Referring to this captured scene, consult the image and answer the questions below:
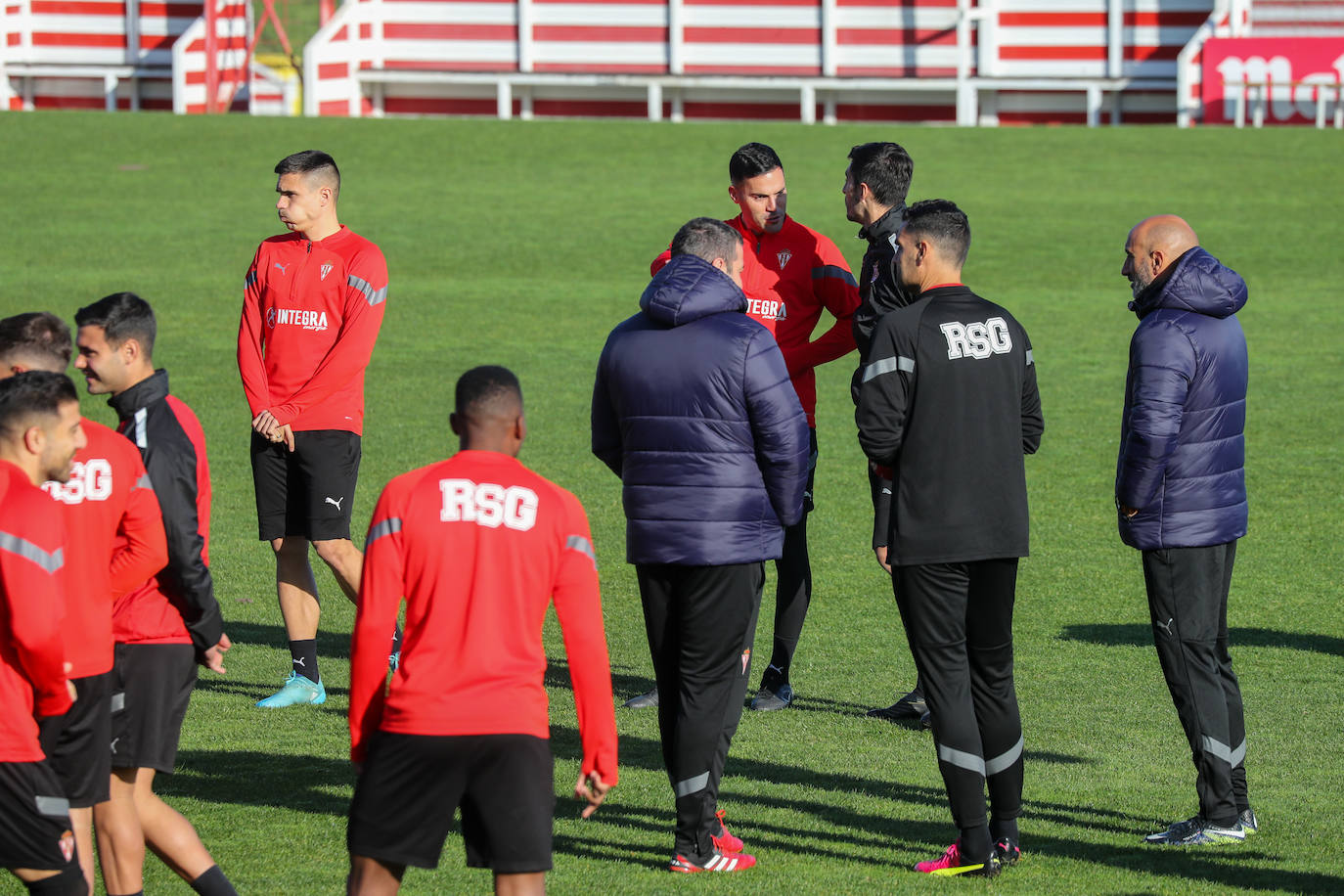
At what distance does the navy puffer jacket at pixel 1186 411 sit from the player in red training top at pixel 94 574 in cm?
310

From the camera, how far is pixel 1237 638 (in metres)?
8.62

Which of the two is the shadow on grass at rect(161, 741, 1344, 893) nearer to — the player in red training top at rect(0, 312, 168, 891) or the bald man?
the bald man

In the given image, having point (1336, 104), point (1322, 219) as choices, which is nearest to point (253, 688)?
point (1322, 219)

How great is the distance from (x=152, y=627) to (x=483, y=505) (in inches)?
49.8

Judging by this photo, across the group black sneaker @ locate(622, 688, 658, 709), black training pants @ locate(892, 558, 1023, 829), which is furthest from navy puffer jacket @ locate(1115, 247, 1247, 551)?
black sneaker @ locate(622, 688, 658, 709)

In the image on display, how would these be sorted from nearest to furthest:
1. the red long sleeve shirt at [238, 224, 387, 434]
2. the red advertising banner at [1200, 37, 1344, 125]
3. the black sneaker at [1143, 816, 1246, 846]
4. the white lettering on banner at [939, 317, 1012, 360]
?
the white lettering on banner at [939, 317, 1012, 360] → the black sneaker at [1143, 816, 1246, 846] → the red long sleeve shirt at [238, 224, 387, 434] → the red advertising banner at [1200, 37, 1344, 125]

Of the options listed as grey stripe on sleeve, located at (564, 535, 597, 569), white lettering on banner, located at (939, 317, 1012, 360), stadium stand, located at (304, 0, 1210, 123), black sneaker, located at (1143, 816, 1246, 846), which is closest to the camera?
grey stripe on sleeve, located at (564, 535, 597, 569)

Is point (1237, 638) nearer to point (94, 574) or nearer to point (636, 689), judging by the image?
point (636, 689)

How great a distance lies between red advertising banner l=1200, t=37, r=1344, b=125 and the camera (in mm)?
31531

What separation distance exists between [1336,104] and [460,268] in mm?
19096

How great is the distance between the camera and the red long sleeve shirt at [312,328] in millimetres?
7562

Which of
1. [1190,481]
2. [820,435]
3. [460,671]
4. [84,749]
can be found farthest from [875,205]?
[820,435]

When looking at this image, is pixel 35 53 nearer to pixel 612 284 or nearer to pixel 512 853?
pixel 612 284

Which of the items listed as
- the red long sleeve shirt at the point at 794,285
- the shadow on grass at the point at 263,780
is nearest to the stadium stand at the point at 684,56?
the red long sleeve shirt at the point at 794,285
